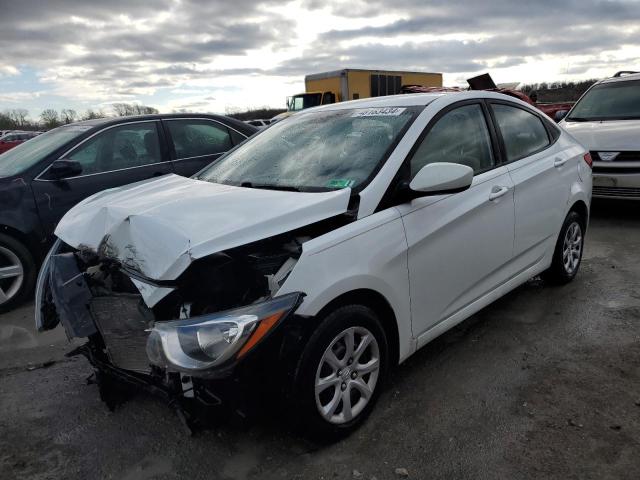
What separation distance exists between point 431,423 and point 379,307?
680mm

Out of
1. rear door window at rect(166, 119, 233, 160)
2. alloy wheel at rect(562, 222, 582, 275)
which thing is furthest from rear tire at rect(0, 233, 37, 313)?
alloy wheel at rect(562, 222, 582, 275)

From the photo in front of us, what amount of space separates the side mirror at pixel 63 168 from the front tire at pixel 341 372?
3544mm

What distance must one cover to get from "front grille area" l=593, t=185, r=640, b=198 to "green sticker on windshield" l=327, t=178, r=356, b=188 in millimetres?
5219

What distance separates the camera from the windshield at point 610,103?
747 centimetres

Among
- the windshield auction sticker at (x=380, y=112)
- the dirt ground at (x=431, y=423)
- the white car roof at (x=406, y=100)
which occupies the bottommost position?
the dirt ground at (x=431, y=423)

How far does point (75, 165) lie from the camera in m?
4.93

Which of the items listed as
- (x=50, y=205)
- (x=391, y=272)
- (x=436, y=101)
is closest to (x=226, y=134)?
(x=50, y=205)

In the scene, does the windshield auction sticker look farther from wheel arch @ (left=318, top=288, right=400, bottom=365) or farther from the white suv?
the white suv

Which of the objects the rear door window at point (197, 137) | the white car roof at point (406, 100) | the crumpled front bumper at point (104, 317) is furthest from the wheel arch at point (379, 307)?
the rear door window at point (197, 137)

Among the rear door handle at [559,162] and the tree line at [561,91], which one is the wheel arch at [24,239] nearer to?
the rear door handle at [559,162]

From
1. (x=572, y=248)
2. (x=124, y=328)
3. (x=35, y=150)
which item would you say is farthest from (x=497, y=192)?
(x=35, y=150)

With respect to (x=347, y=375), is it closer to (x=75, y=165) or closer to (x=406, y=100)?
(x=406, y=100)

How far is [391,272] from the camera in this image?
8.82ft

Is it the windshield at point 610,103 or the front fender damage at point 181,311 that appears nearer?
the front fender damage at point 181,311
